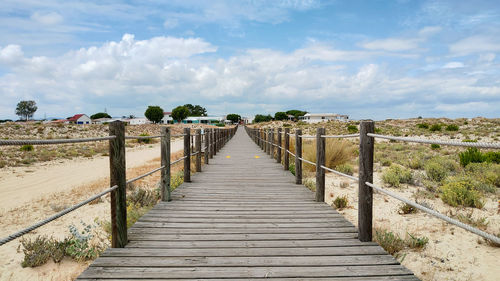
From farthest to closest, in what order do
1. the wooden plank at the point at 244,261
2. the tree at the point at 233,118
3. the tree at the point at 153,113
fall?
the tree at the point at 233,118, the tree at the point at 153,113, the wooden plank at the point at 244,261

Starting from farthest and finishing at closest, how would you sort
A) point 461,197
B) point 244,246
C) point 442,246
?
point 461,197, point 442,246, point 244,246

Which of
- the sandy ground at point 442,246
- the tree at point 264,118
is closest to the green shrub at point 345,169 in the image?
the sandy ground at point 442,246

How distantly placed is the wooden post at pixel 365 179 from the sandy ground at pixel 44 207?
356cm

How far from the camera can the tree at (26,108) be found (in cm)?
11631

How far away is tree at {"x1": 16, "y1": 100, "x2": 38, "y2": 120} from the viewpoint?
116 metres

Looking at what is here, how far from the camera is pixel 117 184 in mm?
3459

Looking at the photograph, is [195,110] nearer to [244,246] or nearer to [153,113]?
[153,113]

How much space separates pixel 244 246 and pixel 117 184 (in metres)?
1.51

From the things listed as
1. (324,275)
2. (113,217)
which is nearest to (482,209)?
(324,275)

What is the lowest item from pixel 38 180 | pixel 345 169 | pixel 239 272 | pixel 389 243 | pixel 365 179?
pixel 38 180

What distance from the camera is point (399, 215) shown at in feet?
19.9

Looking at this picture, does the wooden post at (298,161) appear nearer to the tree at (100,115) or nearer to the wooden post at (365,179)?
the wooden post at (365,179)

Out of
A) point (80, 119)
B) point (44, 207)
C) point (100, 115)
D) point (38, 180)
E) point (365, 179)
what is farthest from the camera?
point (100, 115)

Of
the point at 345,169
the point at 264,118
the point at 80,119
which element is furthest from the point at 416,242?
the point at 264,118
